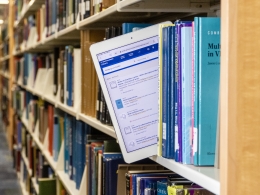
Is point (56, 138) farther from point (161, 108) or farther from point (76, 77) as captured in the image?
point (161, 108)

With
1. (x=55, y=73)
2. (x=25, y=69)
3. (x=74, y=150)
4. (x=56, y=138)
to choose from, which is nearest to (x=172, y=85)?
(x=74, y=150)

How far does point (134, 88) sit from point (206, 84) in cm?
35

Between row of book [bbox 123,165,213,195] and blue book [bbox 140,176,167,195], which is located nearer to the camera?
row of book [bbox 123,165,213,195]

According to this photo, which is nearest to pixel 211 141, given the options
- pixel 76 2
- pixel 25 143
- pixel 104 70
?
pixel 104 70

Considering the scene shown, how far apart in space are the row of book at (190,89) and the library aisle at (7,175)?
13.3ft

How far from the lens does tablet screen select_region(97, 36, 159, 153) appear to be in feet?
4.33

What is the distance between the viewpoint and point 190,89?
1077 millimetres

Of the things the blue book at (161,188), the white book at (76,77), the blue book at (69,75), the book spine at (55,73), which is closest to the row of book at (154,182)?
the blue book at (161,188)

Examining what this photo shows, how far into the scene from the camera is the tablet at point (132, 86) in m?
1.32

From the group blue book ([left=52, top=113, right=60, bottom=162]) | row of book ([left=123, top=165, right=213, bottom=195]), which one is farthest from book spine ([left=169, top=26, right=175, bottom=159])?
blue book ([left=52, top=113, right=60, bottom=162])

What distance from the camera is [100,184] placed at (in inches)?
71.8

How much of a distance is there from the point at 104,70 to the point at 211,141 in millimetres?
457

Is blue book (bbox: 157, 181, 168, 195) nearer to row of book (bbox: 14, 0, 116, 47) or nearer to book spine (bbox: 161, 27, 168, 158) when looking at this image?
book spine (bbox: 161, 27, 168, 158)

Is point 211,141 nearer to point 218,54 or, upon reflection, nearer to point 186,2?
→ point 218,54
